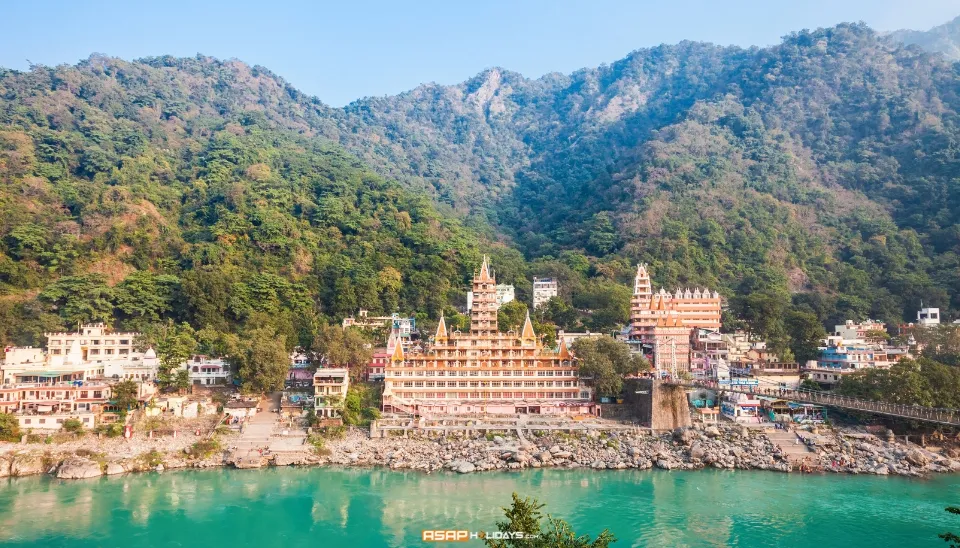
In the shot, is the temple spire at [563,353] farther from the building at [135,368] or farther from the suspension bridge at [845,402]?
the building at [135,368]

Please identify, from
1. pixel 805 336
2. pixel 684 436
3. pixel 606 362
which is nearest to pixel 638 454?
pixel 684 436

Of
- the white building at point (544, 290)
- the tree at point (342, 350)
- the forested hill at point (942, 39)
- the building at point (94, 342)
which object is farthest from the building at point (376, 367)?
the forested hill at point (942, 39)

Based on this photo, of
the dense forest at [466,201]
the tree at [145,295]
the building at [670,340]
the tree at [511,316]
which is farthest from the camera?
the dense forest at [466,201]

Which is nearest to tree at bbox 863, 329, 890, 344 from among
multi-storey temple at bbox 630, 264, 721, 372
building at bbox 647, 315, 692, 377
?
multi-storey temple at bbox 630, 264, 721, 372

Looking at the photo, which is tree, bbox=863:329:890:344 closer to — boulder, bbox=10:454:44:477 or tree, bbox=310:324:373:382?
tree, bbox=310:324:373:382

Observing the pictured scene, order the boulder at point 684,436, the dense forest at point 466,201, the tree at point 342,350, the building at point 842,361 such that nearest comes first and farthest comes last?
1. the boulder at point 684,436
2. the tree at point 342,350
3. the building at point 842,361
4. the dense forest at point 466,201

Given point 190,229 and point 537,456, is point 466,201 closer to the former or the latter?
point 190,229
